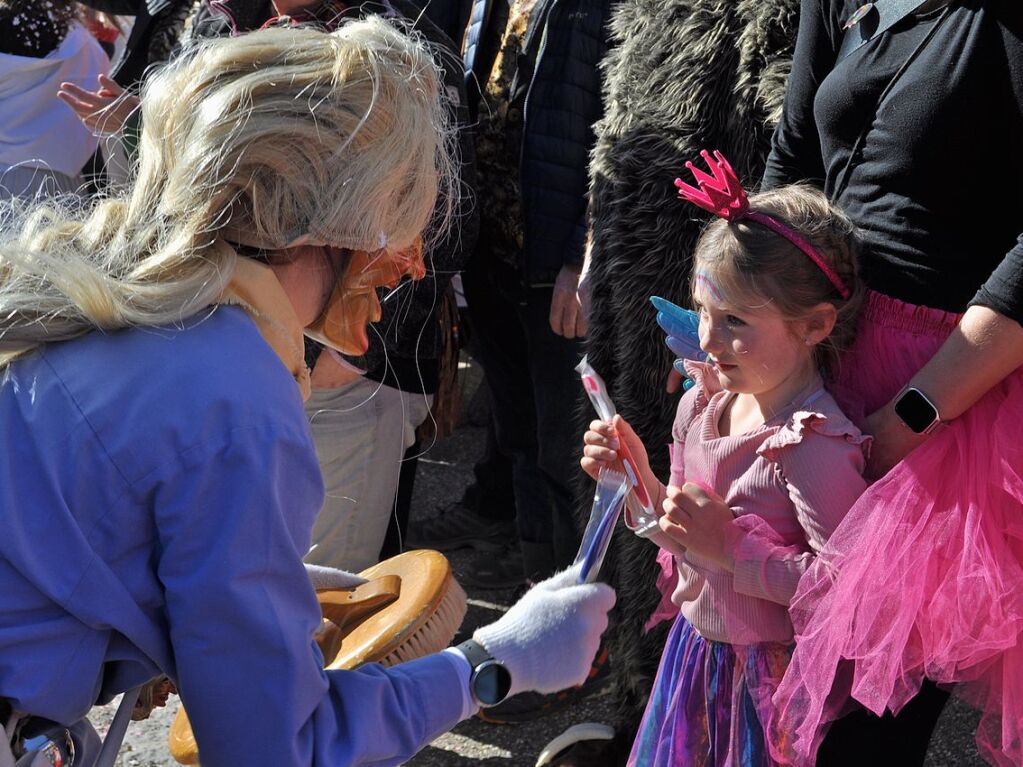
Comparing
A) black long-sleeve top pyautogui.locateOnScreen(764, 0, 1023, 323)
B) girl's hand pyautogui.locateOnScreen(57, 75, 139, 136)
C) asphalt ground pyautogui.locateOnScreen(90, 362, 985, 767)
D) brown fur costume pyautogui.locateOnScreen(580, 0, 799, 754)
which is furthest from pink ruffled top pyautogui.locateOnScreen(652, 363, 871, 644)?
girl's hand pyautogui.locateOnScreen(57, 75, 139, 136)

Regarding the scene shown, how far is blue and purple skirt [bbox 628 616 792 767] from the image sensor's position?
1.79m

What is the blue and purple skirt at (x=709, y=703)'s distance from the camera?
5.89 feet

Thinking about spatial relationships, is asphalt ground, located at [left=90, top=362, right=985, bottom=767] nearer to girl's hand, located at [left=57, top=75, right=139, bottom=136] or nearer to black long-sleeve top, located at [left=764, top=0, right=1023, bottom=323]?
girl's hand, located at [left=57, top=75, right=139, bottom=136]

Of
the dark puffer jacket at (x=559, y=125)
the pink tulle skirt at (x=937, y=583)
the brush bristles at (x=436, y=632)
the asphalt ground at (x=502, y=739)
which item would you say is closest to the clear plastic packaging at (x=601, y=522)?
the brush bristles at (x=436, y=632)

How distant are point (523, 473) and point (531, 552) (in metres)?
0.22

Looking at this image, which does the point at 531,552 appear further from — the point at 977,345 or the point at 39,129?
the point at 39,129

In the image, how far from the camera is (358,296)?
149 centimetres

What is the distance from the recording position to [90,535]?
121cm

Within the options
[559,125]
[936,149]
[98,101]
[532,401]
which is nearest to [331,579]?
[936,149]

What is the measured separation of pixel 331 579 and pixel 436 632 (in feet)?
0.78

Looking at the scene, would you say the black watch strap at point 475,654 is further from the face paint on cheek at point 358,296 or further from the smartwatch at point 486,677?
the face paint on cheek at point 358,296

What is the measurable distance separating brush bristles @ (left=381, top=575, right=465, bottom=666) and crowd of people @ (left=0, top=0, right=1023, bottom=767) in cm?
13

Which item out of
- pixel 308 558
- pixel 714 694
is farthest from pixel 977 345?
pixel 308 558

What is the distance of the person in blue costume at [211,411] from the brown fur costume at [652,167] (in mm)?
831
